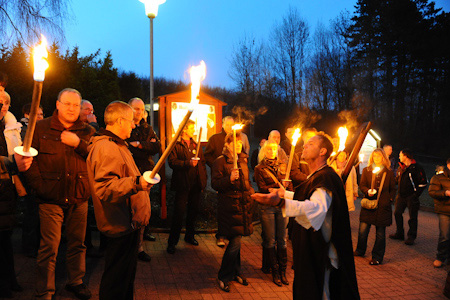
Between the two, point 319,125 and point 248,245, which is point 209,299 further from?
point 319,125

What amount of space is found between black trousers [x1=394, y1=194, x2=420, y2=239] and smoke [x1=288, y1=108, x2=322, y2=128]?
74.7 ft

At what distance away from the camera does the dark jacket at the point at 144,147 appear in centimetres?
586

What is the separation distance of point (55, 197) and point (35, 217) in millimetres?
1678

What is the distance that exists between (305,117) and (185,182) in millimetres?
27951

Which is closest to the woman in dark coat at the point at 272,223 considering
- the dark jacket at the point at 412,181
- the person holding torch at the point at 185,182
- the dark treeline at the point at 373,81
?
the person holding torch at the point at 185,182

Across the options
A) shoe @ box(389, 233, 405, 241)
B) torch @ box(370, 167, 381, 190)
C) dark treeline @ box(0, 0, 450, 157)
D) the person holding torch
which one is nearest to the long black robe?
the person holding torch

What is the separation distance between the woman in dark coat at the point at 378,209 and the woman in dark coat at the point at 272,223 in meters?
2.50

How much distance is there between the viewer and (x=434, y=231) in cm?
1004

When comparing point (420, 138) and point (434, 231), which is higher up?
point (420, 138)

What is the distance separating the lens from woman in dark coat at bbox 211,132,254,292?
500cm

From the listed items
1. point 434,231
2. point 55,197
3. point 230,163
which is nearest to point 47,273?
point 55,197

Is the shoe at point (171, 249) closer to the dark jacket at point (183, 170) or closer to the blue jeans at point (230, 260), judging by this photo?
the dark jacket at point (183, 170)

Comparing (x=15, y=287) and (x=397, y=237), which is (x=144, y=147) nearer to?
(x=15, y=287)

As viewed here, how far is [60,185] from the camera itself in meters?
4.03
